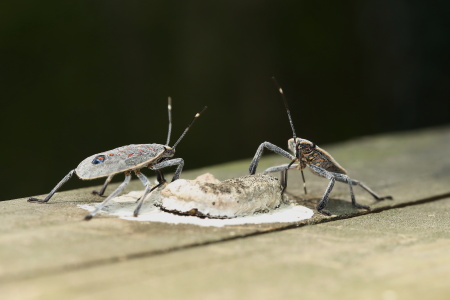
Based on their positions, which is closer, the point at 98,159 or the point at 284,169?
the point at 98,159

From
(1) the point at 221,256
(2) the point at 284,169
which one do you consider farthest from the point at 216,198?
(2) the point at 284,169

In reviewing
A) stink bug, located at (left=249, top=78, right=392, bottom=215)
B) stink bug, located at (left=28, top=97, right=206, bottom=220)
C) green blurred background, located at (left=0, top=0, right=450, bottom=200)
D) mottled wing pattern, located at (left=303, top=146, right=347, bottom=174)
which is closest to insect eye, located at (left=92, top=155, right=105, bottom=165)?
stink bug, located at (left=28, top=97, right=206, bottom=220)

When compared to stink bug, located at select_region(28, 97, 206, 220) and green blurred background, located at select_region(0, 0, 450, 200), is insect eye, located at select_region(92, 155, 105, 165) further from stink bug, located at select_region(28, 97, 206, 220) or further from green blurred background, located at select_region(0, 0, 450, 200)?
green blurred background, located at select_region(0, 0, 450, 200)

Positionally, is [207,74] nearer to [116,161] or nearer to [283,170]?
[283,170]

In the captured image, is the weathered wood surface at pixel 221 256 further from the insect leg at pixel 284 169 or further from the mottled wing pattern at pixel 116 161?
the insect leg at pixel 284 169

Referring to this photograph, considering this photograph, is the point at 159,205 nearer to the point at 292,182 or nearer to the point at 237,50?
the point at 292,182
